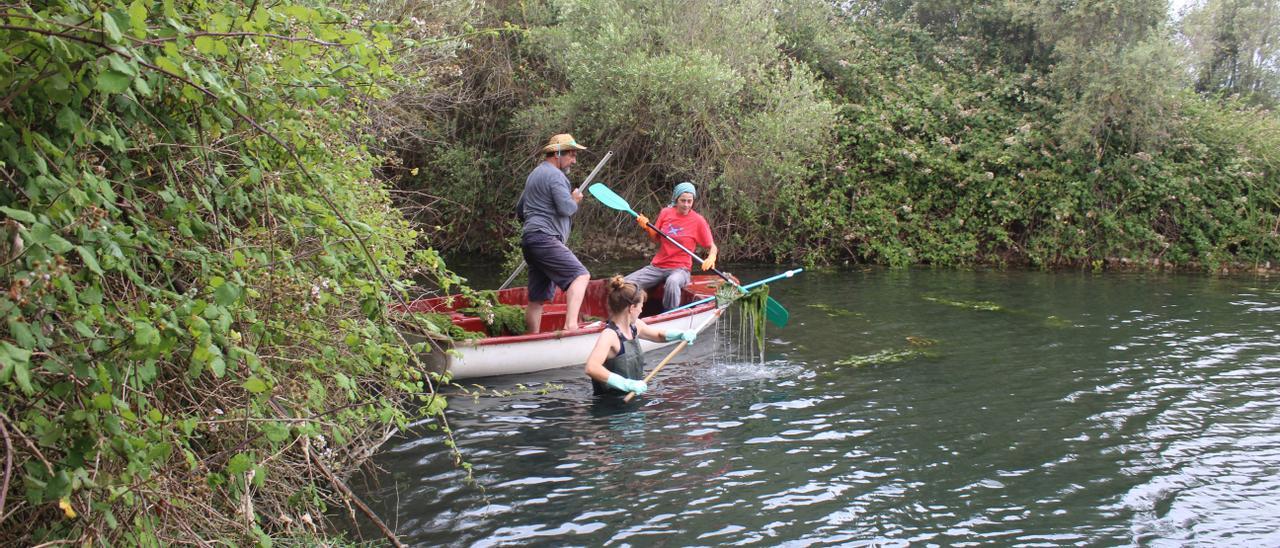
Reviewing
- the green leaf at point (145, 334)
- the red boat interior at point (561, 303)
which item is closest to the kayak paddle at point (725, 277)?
the red boat interior at point (561, 303)

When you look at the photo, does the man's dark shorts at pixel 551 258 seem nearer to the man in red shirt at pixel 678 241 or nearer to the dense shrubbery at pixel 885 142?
the man in red shirt at pixel 678 241

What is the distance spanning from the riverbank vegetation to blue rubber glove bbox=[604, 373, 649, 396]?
1.25 metres

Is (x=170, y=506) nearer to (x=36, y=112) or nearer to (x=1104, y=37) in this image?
(x=36, y=112)

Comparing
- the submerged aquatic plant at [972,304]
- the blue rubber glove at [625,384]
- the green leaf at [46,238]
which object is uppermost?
the green leaf at [46,238]

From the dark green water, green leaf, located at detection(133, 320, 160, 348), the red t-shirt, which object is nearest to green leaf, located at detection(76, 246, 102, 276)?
green leaf, located at detection(133, 320, 160, 348)

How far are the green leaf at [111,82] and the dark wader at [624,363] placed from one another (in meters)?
4.84

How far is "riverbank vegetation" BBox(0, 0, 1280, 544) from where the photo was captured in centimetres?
315

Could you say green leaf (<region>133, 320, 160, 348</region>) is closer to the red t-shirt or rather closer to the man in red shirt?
the man in red shirt

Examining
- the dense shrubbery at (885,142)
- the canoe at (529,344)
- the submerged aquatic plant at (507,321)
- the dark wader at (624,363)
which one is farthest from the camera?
the dense shrubbery at (885,142)

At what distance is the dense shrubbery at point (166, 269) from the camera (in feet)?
9.86

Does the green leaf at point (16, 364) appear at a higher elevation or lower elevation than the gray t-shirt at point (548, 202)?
lower

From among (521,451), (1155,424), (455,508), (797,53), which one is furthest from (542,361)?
(797,53)

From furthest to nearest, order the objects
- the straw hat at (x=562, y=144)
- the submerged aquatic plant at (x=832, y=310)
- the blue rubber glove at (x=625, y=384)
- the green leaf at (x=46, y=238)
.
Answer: the submerged aquatic plant at (x=832, y=310)
the straw hat at (x=562, y=144)
the blue rubber glove at (x=625, y=384)
the green leaf at (x=46, y=238)

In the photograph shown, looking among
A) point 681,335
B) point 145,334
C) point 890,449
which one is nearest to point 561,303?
point 681,335
